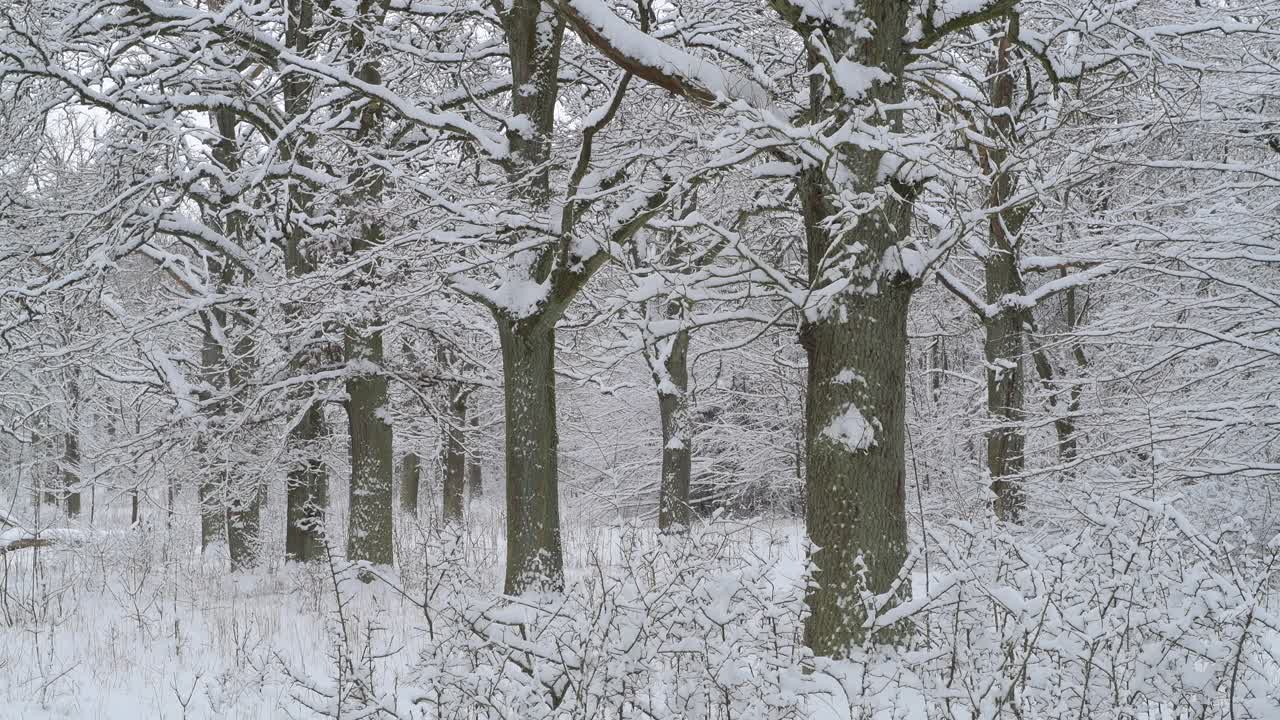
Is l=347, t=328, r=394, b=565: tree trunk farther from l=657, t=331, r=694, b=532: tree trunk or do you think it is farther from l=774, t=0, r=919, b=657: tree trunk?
l=774, t=0, r=919, b=657: tree trunk

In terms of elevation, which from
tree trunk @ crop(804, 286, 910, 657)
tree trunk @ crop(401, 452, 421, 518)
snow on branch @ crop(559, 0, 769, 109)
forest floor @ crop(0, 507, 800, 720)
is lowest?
forest floor @ crop(0, 507, 800, 720)

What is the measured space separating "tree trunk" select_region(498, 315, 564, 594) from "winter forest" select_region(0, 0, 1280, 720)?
0.03 metres

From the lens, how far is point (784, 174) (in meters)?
6.14

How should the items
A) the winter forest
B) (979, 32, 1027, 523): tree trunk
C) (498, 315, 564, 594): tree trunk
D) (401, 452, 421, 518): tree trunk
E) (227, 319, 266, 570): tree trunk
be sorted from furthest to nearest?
(401, 452, 421, 518): tree trunk, (227, 319, 266, 570): tree trunk, (979, 32, 1027, 523): tree trunk, (498, 315, 564, 594): tree trunk, the winter forest

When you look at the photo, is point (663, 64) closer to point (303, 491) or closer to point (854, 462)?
point (854, 462)

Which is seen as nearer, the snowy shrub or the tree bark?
the snowy shrub

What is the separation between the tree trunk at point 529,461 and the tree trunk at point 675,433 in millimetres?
5519

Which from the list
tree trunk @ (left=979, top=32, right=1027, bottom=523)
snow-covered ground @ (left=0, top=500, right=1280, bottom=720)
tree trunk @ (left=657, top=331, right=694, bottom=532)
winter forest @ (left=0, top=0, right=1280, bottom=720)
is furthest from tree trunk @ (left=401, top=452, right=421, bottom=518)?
snow-covered ground @ (left=0, top=500, right=1280, bottom=720)

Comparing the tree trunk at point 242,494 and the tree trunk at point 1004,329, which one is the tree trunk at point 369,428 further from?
the tree trunk at point 1004,329

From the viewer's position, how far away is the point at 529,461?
827 cm

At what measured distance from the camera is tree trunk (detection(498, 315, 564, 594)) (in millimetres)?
8180

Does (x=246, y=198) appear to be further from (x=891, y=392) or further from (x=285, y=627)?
(x=891, y=392)

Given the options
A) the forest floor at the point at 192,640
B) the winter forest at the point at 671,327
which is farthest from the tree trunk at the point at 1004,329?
the forest floor at the point at 192,640

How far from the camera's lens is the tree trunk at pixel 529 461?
8180mm
